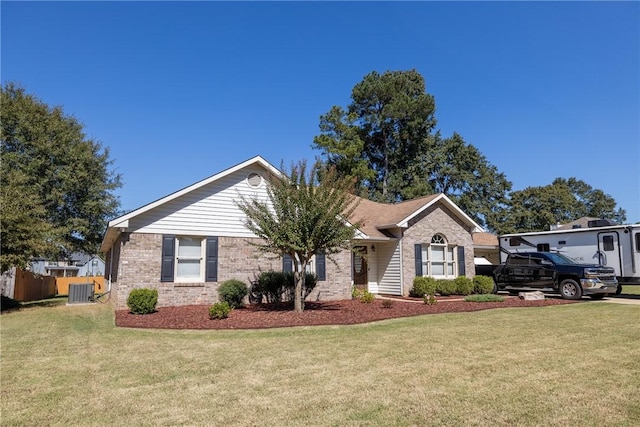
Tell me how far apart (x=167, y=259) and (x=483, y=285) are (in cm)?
1353

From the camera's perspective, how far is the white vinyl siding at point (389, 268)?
18.6 meters

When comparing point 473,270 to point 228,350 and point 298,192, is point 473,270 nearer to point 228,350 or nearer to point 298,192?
point 298,192

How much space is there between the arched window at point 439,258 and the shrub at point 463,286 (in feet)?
3.19

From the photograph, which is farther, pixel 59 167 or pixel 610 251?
pixel 59 167

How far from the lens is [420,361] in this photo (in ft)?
21.4

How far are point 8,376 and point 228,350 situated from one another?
3214 mm

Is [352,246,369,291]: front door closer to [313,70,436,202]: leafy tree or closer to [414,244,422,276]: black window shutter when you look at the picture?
[414,244,422,276]: black window shutter

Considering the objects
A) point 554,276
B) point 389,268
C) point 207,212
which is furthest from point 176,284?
point 554,276

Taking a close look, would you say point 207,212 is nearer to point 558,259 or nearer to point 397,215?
point 397,215

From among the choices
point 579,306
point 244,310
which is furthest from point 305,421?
point 579,306

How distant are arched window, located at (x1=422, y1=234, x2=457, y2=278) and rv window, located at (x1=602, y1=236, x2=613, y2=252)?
602 centimetres

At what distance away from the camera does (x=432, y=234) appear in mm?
19609

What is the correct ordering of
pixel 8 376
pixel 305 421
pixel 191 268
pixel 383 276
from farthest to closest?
1. pixel 383 276
2. pixel 191 268
3. pixel 8 376
4. pixel 305 421

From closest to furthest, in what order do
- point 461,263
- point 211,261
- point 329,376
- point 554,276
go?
point 329,376 < point 211,261 < point 554,276 < point 461,263
